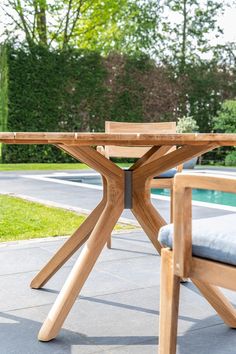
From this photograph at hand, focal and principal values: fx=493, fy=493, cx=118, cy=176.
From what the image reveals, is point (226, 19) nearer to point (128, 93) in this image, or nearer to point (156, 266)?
point (128, 93)

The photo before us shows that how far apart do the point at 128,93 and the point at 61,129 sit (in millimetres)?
2146

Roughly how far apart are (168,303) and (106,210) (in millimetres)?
731

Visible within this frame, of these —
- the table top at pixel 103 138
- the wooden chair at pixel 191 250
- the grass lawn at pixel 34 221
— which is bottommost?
the grass lawn at pixel 34 221

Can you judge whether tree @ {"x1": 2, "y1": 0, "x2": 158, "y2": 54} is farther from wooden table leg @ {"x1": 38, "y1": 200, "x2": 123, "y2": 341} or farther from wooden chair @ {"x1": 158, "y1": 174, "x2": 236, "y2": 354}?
wooden chair @ {"x1": 158, "y1": 174, "x2": 236, "y2": 354}

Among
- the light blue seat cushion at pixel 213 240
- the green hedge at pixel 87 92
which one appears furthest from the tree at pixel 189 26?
the light blue seat cushion at pixel 213 240

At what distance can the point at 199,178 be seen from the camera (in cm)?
125

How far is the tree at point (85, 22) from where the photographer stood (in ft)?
49.2

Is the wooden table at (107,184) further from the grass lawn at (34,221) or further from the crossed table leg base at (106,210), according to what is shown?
the grass lawn at (34,221)

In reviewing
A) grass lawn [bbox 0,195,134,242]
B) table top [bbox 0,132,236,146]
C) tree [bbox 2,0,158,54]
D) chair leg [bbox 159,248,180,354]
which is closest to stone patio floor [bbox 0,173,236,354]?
chair leg [bbox 159,248,180,354]

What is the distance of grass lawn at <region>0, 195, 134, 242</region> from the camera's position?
3.77 meters

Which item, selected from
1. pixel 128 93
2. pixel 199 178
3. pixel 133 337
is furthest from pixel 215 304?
pixel 128 93

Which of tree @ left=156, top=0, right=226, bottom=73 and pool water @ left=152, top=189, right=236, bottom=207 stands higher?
tree @ left=156, top=0, right=226, bottom=73

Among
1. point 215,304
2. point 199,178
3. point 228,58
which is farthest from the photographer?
point 228,58

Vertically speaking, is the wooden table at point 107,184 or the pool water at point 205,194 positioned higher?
the wooden table at point 107,184
